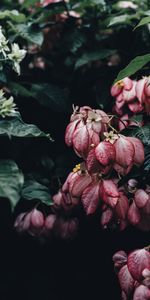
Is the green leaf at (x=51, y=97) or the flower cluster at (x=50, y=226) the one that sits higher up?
the green leaf at (x=51, y=97)

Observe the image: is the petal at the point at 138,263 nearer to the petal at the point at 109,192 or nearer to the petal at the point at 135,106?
the petal at the point at 109,192

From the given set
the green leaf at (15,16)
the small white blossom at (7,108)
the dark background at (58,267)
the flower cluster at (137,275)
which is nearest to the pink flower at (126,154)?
the flower cluster at (137,275)

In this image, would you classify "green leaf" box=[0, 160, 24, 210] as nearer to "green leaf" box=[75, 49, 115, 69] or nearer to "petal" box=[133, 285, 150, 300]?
"petal" box=[133, 285, 150, 300]

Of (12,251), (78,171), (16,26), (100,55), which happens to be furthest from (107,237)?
(16,26)

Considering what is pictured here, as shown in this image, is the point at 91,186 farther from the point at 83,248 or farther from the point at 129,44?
the point at 129,44

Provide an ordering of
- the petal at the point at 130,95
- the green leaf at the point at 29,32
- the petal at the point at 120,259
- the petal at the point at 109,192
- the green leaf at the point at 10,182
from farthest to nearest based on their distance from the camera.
→ the green leaf at the point at 29,32, the petal at the point at 130,95, the petal at the point at 120,259, the petal at the point at 109,192, the green leaf at the point at 10,182

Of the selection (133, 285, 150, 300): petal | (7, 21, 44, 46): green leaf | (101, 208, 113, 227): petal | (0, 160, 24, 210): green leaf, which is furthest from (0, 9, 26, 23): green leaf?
(133, 285, 150, 300): petal
